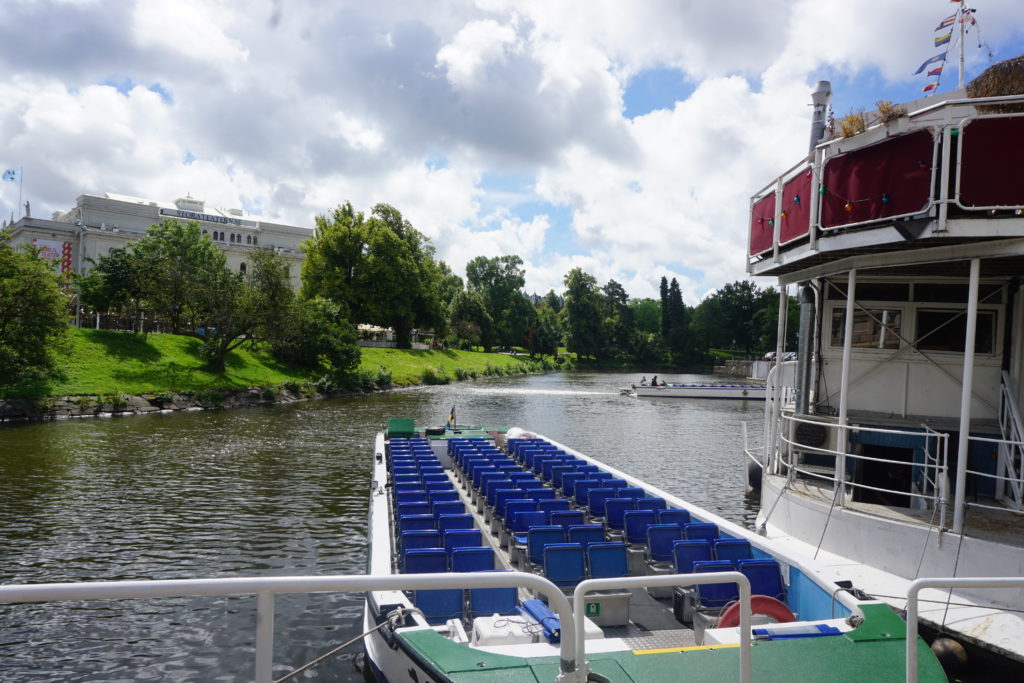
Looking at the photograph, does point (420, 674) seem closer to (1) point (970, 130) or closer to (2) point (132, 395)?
(1) point (970, 130)

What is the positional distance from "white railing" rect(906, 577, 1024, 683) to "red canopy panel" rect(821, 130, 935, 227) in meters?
6.46

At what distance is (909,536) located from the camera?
9.13m

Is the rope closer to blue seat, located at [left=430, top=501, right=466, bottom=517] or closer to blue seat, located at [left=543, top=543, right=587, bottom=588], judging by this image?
blue seat, located at [left=543, top=543, right=587, bottom=588]

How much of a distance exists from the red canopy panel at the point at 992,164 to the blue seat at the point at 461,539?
8.06 m

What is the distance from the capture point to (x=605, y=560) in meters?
9.13

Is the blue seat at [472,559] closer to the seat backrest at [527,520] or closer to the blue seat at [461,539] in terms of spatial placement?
the blue seat at [461,539]

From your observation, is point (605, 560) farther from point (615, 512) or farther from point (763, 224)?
point (763, 224)

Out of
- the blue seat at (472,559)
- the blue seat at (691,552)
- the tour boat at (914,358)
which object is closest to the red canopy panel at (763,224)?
the tour boat at (914,358)

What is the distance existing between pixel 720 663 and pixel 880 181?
7372 millimetres

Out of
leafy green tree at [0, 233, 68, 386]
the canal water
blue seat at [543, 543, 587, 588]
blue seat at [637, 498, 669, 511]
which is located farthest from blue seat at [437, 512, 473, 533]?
leafy green tree at [0, 233, 68, 386]

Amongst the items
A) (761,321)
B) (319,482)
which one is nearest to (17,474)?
(319,482)

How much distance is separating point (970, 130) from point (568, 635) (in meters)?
9.03

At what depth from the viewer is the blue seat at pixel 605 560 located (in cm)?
909

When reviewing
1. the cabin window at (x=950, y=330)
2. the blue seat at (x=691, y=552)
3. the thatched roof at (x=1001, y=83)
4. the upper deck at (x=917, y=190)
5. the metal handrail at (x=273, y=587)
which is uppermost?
the thatched roof at (x=1001, y=83)
